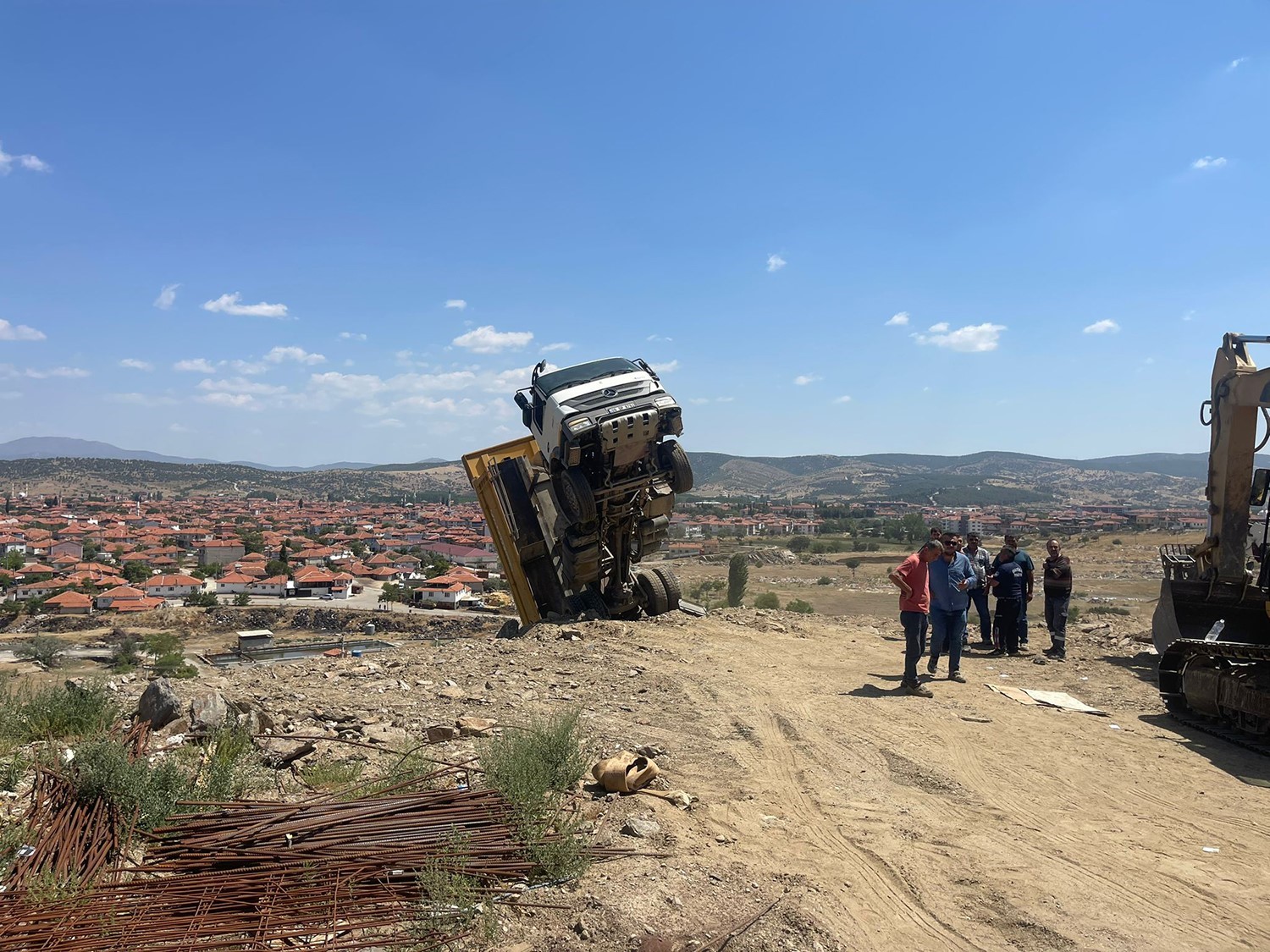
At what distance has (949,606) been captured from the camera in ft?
33.0

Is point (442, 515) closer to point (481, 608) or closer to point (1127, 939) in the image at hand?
point (481, 608)

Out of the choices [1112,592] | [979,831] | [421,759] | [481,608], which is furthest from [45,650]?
[1112,592]

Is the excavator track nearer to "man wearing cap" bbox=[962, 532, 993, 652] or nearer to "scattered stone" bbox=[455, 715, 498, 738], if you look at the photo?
Result: "man wearing cap" bbox=[962, 532, 993, 652]

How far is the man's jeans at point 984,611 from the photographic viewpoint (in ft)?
41.2

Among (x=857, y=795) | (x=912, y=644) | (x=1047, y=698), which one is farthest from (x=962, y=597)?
(x=857, y=795)

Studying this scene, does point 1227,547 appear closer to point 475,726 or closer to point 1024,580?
point 1024,580

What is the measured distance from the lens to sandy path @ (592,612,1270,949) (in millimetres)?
4105

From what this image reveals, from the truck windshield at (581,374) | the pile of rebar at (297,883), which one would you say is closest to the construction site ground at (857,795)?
the pile of rebar at (297,883)

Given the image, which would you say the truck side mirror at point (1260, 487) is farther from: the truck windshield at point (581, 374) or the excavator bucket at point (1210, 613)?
the truck windshield at point (581, 374)

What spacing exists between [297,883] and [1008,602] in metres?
10.7

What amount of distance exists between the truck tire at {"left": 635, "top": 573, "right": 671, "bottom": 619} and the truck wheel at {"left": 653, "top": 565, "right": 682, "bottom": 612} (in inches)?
1.9

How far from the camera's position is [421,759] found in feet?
19.0

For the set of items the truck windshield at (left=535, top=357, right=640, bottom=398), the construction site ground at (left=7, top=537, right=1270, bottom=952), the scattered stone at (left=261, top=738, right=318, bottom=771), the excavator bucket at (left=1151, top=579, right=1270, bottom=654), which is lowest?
the construction site ground at (left=7, top=537, right=1270, bottom=952)

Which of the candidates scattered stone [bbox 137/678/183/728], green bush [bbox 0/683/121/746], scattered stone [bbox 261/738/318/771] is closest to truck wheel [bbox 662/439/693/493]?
scattered stone [bbox 261/738/318/771]
